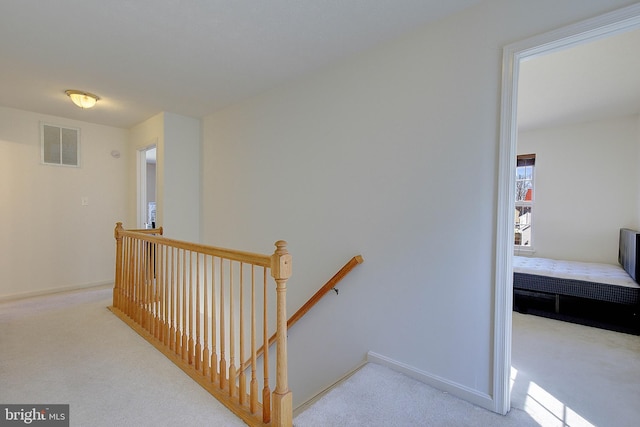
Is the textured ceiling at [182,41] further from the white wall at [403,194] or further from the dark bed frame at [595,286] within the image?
the dark bed frame at [595,286]

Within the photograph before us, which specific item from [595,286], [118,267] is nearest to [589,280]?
[595,286]

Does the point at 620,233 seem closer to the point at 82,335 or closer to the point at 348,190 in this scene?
the point at 348,190

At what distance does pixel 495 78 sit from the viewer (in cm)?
172

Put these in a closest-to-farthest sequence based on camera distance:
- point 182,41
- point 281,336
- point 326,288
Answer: point 281,336 → point 182,41 → point 326,288

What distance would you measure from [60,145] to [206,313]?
3.79m

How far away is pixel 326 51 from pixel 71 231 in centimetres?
424

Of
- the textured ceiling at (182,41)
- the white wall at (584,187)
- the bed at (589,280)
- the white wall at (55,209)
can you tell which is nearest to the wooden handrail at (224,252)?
the textured ceiling at (182,41)

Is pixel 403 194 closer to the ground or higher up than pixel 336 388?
higher up

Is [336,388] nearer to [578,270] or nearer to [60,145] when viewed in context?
[578,270]

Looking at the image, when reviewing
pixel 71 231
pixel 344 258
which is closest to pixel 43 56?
pixel 71 231

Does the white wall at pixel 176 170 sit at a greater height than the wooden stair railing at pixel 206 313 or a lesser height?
greater

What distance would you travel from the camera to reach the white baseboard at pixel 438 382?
1741 millimetres

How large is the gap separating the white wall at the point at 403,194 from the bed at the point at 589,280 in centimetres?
235

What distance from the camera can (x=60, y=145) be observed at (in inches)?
160
